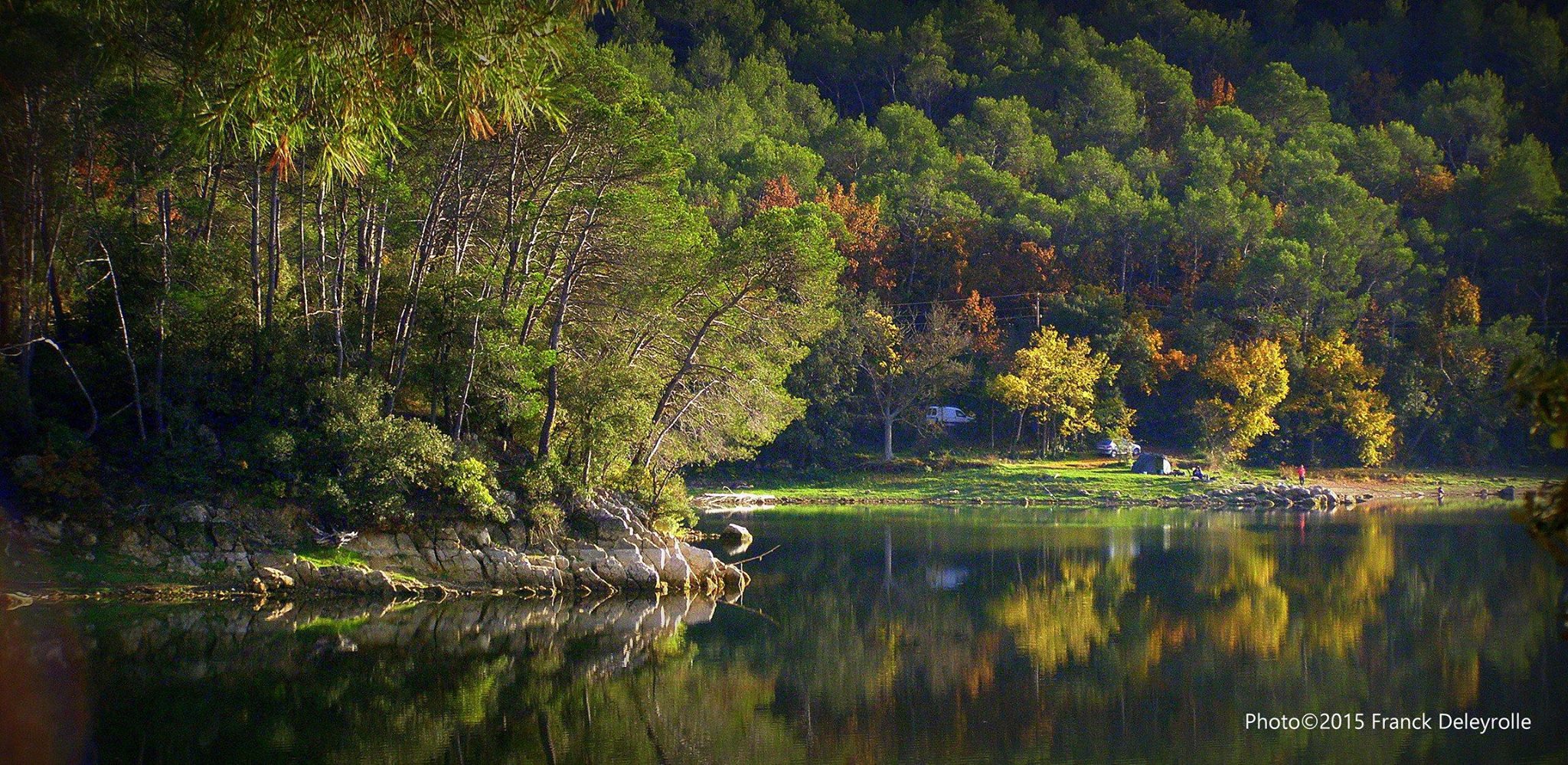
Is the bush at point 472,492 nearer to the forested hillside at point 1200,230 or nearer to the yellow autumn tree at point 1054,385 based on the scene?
the forested hillside at point 1200,230

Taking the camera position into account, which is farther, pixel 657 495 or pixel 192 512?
pixel 657 495

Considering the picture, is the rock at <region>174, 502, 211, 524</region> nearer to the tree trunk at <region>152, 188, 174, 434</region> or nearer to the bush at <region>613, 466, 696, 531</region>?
the tree trunk at <region>152, 188, 174, 434</region>

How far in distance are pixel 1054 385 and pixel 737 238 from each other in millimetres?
32328

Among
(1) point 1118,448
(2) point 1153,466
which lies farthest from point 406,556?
(1) point 1118,448

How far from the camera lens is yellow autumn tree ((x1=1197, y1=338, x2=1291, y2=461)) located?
5606 cm

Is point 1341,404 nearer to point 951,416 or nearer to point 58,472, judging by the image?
point 951,416

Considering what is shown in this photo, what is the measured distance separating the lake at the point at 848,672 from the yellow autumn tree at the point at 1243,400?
28209mm

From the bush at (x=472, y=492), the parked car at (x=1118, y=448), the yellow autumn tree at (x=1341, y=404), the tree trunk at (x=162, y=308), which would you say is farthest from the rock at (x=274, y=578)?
the yellow autumn tree at (x=1341, y=404)

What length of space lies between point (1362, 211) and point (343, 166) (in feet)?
215

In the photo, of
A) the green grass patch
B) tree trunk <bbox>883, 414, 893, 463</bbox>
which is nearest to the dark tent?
tree trunk <bbox>883, 414, 893, 463</bbox>

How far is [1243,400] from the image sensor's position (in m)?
56.6

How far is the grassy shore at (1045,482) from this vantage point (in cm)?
4978

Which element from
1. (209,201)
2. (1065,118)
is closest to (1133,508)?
(209,201)

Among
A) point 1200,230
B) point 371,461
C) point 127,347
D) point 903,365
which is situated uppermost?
point 1200,230
